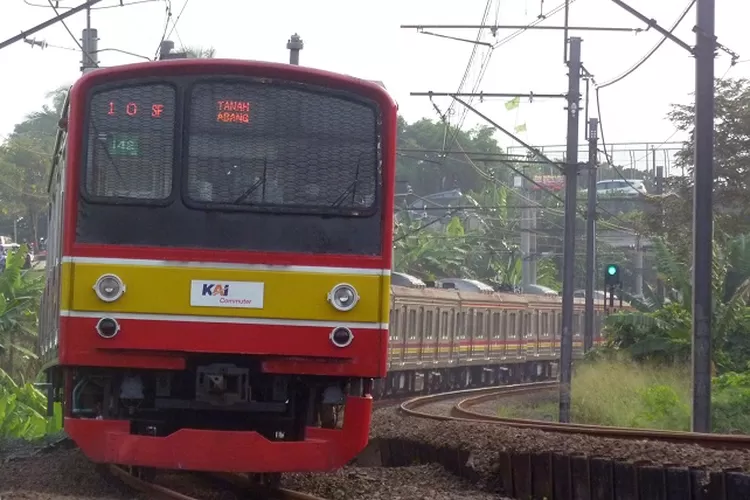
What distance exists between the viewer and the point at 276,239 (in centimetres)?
868

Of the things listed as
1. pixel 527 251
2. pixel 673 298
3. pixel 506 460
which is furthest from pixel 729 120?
pixel 506 460

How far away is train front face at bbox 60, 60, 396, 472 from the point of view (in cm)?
846

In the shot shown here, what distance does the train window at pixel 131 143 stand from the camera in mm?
8617

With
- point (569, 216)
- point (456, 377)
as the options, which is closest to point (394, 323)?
point (569, 216)

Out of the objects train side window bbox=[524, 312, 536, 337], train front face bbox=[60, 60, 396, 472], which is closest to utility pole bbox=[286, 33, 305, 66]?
train front face bbox=[60, 60, 396, 472]

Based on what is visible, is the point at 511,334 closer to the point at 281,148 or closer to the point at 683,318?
the point at 683,318

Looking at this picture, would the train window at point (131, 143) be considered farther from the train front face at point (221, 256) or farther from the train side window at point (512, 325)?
the train side window at point (512, 325)

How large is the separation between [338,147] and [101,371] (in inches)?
85.9

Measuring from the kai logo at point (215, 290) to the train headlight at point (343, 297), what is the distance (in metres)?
0.69

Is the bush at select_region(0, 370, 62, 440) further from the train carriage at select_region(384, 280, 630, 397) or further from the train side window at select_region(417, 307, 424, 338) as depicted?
the train side window at select_region(417, 307, 424, 338)

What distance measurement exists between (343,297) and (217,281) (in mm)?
835

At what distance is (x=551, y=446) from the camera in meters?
9.84

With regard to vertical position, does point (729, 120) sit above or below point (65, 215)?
above

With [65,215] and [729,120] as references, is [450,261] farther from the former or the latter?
[65,215]
